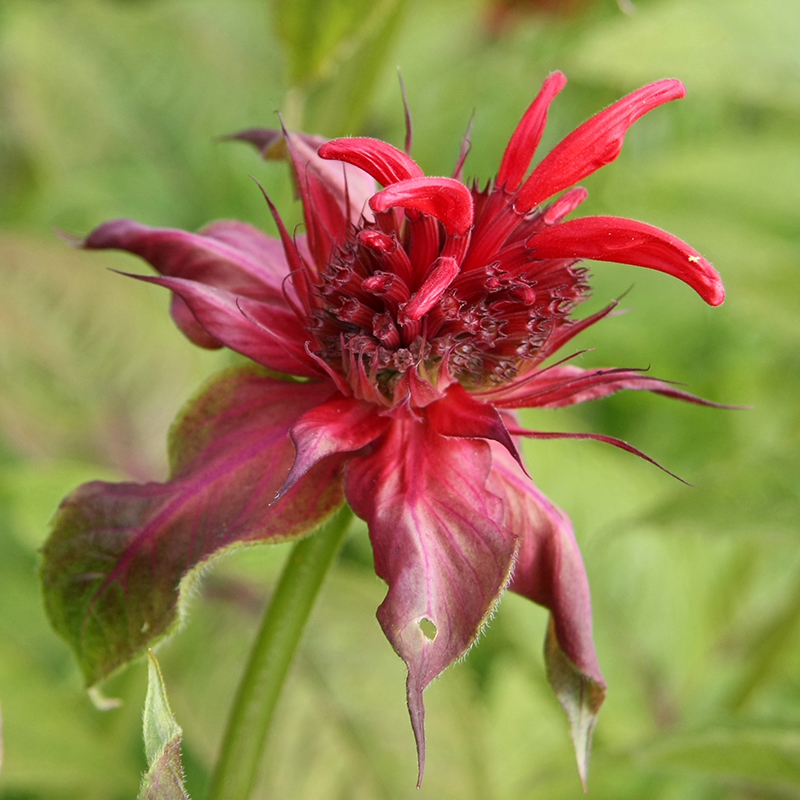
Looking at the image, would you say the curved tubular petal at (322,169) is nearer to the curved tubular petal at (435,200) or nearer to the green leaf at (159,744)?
the curved tubular petal at (435,200)

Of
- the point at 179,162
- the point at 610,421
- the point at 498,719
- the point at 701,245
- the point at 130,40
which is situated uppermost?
the point at 701,245

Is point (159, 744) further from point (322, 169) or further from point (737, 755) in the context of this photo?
point (737, 755)

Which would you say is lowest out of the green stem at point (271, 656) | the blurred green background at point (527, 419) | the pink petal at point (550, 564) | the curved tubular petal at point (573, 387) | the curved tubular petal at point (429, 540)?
the blurred green background at point (527, 419)

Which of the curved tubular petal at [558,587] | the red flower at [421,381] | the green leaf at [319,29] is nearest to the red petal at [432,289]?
the red flower at [421,381]

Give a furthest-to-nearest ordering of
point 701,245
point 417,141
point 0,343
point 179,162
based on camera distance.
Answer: point 179,162 < point 417,141 < point 701,245 < point 0,343

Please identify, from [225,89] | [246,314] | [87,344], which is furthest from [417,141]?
[246,314]

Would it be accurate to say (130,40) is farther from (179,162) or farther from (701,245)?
(701,245)
